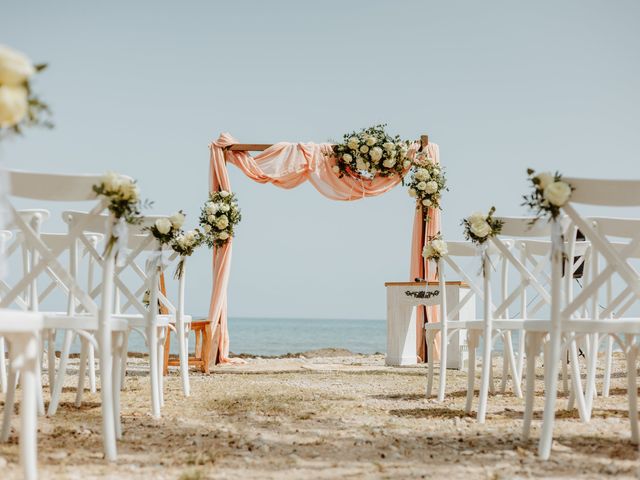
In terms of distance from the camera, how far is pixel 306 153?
31.7 ft

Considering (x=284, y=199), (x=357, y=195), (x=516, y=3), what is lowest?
(x=357, y=195)

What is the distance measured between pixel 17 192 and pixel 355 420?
89.4 inches

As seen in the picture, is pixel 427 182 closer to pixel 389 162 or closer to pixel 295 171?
pixel 389 162

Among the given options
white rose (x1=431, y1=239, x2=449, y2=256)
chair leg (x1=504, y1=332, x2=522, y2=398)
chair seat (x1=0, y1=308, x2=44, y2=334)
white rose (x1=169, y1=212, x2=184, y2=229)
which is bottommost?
chair leg (x1=504, y1=332, x2=522, y2=398)

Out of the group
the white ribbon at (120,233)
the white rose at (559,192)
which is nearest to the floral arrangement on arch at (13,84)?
the white ribbon at (120,233)

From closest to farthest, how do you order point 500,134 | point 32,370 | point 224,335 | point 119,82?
point 32,370 < point 224,335 < point 119,82 < point 500,134

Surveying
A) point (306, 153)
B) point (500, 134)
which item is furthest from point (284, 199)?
point (306, 153)

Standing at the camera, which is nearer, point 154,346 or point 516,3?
point 154,346

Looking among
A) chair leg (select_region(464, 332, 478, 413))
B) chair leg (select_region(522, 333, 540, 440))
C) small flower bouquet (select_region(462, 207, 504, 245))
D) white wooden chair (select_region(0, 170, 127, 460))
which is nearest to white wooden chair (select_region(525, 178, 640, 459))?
chair leg (select_region(522, 333, 540, 440))

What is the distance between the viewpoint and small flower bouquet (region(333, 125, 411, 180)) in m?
9.41

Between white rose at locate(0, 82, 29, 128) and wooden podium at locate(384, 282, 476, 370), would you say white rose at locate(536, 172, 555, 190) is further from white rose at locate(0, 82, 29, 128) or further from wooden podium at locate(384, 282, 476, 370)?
wooden podium at locate(384, 282, 476, 370)

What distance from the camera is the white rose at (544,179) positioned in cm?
310

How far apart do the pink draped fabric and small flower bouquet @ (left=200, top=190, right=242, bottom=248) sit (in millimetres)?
2487

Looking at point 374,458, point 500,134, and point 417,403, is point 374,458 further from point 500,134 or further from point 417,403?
point 500,134
